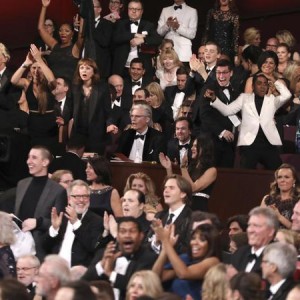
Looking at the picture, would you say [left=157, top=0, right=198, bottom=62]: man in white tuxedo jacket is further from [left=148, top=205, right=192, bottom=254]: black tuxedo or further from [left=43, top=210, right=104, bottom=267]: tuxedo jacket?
[left=148, top=205, right=192, bottom=254]: black tuxedo

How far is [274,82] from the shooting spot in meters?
16.4

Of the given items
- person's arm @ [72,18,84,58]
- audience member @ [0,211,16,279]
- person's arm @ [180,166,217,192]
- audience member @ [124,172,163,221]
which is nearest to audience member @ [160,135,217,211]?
person's arm @ [180,166,217,192]

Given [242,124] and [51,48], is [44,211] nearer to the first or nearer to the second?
[242,124]

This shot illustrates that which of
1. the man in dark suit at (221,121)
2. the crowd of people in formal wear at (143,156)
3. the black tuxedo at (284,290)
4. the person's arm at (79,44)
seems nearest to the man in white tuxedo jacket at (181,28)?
the crowd of people in formal wear at (143,156)

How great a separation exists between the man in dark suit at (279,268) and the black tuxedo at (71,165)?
4.25 metres

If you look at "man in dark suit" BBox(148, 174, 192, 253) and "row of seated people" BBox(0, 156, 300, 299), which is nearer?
"row of seated people" BBox(0, 156, 300, 299)

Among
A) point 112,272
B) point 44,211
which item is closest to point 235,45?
point 44,211

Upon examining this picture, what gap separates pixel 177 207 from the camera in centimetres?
1276

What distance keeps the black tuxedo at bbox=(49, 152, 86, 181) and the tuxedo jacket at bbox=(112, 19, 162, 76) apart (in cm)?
390

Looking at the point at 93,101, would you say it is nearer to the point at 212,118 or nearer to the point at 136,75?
the point at 212,118

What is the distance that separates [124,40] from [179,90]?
154 cm

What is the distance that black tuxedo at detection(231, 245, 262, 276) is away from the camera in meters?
11.5

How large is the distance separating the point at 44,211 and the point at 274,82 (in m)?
3.79

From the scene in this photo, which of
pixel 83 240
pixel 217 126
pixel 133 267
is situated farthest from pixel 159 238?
pixel 217 126
